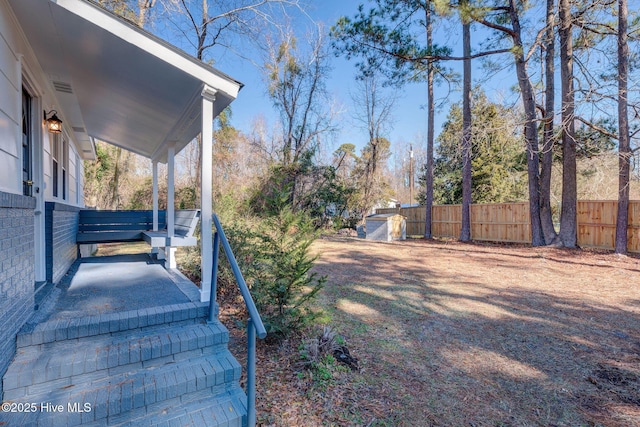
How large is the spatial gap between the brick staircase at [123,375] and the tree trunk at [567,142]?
37.4 ft

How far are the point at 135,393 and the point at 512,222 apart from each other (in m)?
14.5

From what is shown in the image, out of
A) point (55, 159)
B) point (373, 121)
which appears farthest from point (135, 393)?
point (373, 121)

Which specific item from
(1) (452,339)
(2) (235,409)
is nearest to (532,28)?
(1) (452,339)

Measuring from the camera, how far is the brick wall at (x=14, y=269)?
209 centimetres

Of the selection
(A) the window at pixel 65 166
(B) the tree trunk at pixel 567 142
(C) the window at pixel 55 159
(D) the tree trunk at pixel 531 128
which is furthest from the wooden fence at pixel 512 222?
(A) the window at pixel 65 166

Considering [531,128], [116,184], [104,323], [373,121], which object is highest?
[373,121]

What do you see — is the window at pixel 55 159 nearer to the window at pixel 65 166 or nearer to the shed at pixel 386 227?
the window at pixel 65 166

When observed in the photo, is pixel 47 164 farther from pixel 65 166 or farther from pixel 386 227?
pixel 386 227

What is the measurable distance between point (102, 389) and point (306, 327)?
2.22m

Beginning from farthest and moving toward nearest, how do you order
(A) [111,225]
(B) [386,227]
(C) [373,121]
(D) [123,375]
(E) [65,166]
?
(C) [373,121], (B) [386,227], (A) [111,225], (E) [65,166], (D) [123,375]

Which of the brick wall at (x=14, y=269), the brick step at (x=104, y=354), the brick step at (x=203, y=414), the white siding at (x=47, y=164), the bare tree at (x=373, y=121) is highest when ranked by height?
the bare tree at (x=373, y=121)

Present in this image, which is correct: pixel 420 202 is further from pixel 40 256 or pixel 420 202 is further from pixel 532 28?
pixel 40 256

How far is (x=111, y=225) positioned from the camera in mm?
6434

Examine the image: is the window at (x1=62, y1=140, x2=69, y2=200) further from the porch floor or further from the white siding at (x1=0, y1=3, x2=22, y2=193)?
the white siding at (x1=0, y1=3, x2=22, y2=193)
